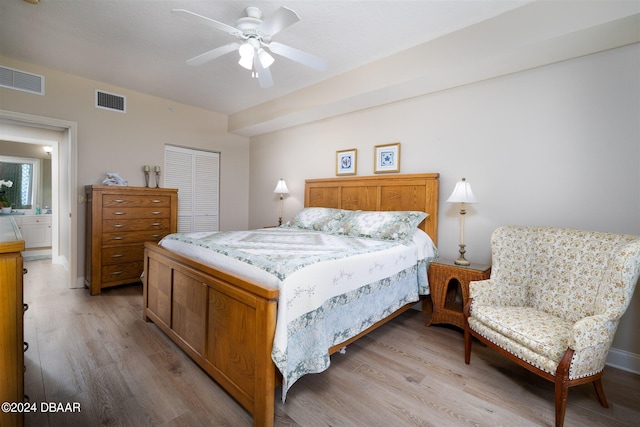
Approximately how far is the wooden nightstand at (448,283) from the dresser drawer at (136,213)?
3.45 metres

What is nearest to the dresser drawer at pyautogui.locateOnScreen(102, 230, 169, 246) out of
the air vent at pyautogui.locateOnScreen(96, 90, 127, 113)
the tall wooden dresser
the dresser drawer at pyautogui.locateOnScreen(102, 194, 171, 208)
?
the tall wooden dresser

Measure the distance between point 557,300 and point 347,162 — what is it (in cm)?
259

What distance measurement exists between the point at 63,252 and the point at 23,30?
139 inches

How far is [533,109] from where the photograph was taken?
2439mm

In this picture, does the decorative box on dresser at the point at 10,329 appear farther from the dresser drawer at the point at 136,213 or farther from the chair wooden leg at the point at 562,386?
the dresser drawer at the point at 136,213

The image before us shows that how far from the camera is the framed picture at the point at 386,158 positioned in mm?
3318

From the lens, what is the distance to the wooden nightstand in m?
2.42

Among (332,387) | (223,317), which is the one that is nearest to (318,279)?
(223,317)

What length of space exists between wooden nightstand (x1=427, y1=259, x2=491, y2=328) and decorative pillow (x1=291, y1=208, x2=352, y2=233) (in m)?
1.17

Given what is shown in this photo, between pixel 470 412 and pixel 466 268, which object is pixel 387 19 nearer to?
pixel 466 268

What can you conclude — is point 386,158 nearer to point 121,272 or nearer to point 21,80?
point 121,272

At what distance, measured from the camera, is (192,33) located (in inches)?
98.0

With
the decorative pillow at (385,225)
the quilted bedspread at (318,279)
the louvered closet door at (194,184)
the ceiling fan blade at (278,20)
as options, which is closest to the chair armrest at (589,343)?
the quilted bedspread at (318,279)

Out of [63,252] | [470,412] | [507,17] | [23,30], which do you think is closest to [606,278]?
[470,412]
